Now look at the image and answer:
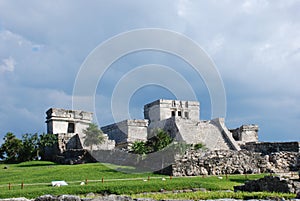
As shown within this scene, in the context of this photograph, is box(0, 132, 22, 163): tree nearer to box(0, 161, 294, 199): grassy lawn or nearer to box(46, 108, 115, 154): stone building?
box(46, 108, 115, 154): stone building

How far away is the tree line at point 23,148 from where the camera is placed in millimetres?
51812

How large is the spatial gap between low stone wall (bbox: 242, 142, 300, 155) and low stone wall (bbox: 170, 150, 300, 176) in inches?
401

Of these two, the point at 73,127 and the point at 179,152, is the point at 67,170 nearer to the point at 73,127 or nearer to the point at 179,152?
the point at 179,152

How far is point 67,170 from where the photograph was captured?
3509 cm

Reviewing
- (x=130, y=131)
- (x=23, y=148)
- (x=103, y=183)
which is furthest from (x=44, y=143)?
(x=103, y=183)

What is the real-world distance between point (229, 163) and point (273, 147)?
1735cm

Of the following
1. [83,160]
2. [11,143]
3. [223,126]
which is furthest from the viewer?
[223,126]

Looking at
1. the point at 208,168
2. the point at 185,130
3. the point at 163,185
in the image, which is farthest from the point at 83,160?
the point at 163,185

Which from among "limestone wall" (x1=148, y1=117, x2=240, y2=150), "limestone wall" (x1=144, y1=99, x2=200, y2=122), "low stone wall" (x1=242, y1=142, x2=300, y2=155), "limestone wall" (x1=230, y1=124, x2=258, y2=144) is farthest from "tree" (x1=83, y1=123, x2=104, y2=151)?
"limestone wall" (x1=230, y1=124, x2=258, y2=144)

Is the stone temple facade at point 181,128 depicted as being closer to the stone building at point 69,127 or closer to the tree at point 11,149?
the stone building at point 69,127

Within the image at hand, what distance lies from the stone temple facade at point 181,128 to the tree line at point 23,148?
9437 millimetres

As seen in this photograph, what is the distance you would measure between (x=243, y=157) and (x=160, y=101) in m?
28.3

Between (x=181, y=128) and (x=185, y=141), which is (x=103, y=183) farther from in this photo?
(x=181, y=128)

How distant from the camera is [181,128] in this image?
5328cm
